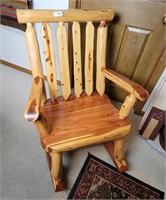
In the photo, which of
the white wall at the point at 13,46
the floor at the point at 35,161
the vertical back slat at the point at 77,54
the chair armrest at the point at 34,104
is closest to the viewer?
the chair armrest at the point at 34,104

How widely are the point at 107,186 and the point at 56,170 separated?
14.5 inches

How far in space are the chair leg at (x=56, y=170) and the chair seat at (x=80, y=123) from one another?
0.27 feet

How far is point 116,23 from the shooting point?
113 cm

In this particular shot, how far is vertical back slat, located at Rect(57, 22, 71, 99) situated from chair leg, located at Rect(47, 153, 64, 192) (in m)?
0.36

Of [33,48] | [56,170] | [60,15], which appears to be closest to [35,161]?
[56,170]

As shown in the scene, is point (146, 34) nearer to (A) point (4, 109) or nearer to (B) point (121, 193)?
(B) point (121, 193)

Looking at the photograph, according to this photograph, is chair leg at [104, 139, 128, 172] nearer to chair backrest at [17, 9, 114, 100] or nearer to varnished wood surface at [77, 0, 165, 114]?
chair backrest at [17, 9, 114, 100]

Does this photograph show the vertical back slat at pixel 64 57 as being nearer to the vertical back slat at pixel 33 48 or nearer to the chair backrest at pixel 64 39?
the chair backrest at pixel 64 39

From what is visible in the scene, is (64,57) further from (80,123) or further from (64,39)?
(80,123)

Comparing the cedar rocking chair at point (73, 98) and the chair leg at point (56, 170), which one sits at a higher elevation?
the cedar rocking chair at point (73, 98)

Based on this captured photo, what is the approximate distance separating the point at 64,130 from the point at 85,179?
43cm

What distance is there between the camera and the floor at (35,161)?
3.24 ft

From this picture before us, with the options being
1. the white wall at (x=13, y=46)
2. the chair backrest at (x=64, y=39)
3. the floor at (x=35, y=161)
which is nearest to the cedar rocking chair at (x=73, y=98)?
the chair backrest at (x=64, y=39)

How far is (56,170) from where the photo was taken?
90cm
